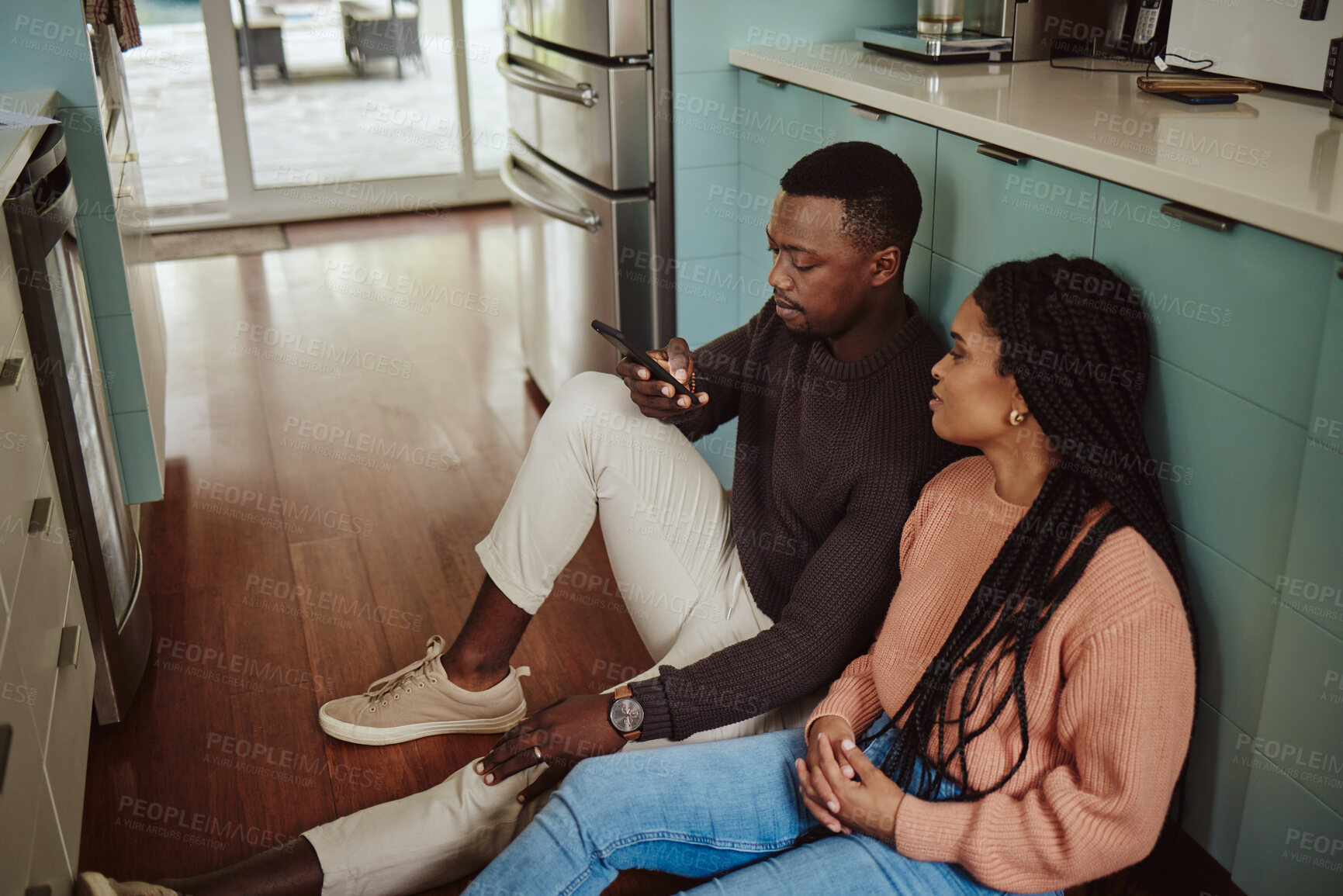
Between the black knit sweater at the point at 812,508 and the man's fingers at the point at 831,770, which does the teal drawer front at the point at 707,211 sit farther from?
the man's fingers at the point at 831,770

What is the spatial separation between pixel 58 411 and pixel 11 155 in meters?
0.33

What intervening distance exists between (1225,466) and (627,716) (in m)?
0.67

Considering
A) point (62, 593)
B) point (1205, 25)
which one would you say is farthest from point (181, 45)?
point (1205, 25)

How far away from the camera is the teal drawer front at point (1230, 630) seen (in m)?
1.14

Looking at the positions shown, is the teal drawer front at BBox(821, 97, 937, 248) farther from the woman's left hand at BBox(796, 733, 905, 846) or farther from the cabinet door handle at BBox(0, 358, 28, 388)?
the cabinet door handle at BBox(0, 358, 28, 388)

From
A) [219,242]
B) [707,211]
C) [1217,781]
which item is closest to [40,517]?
[707,211]

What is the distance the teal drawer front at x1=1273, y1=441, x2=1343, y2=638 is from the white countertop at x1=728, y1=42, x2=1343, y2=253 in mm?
196

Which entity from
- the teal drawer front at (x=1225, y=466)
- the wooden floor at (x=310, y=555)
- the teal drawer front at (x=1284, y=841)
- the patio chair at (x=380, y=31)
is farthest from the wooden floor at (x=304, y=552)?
the patio chair at (x=380, y=31)

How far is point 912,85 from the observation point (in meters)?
1.67

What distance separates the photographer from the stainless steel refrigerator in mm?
2133

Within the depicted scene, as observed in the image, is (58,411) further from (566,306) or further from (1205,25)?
(1205,25)

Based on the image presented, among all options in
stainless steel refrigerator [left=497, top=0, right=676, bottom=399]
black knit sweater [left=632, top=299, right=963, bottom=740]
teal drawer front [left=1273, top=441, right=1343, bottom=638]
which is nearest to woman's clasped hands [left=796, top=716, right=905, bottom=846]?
black knit sweater [left=632, top=299, right=963, bottom=740]

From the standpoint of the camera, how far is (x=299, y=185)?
459cm

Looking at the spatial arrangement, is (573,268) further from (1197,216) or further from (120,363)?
(1197,216)
